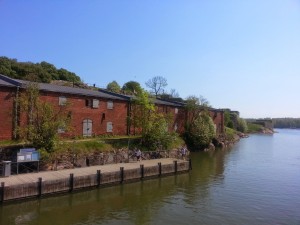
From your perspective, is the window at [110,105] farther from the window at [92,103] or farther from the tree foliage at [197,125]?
the tree foliage at [197,125]

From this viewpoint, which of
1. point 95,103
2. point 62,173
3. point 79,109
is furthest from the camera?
point 95,103

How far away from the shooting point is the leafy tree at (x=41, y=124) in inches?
1182

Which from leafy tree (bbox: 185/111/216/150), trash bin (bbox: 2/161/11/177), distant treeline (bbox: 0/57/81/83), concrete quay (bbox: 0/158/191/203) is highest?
distant treeline (bbox: 0/57/81/83)

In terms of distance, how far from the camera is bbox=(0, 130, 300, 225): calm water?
2142 centimetres

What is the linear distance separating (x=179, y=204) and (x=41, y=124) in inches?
577

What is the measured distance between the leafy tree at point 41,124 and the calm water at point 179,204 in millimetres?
6709

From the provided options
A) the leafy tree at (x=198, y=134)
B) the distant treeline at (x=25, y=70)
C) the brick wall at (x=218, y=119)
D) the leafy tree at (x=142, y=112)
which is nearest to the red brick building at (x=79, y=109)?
the leafy tree at (x=142, y=112)

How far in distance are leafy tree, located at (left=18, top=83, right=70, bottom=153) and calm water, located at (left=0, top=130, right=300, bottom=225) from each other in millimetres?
6709

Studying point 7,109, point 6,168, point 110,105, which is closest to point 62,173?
point 6,168

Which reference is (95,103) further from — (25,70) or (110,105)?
(25,70)

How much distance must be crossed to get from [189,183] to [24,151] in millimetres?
16004

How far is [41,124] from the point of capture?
3022cm

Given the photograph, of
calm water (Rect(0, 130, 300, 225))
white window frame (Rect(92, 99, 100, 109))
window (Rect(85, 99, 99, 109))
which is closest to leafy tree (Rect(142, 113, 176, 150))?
white window frame (Rect(92, 99, 100, 109))

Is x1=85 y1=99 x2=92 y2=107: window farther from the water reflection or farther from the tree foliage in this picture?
the tree foliage
